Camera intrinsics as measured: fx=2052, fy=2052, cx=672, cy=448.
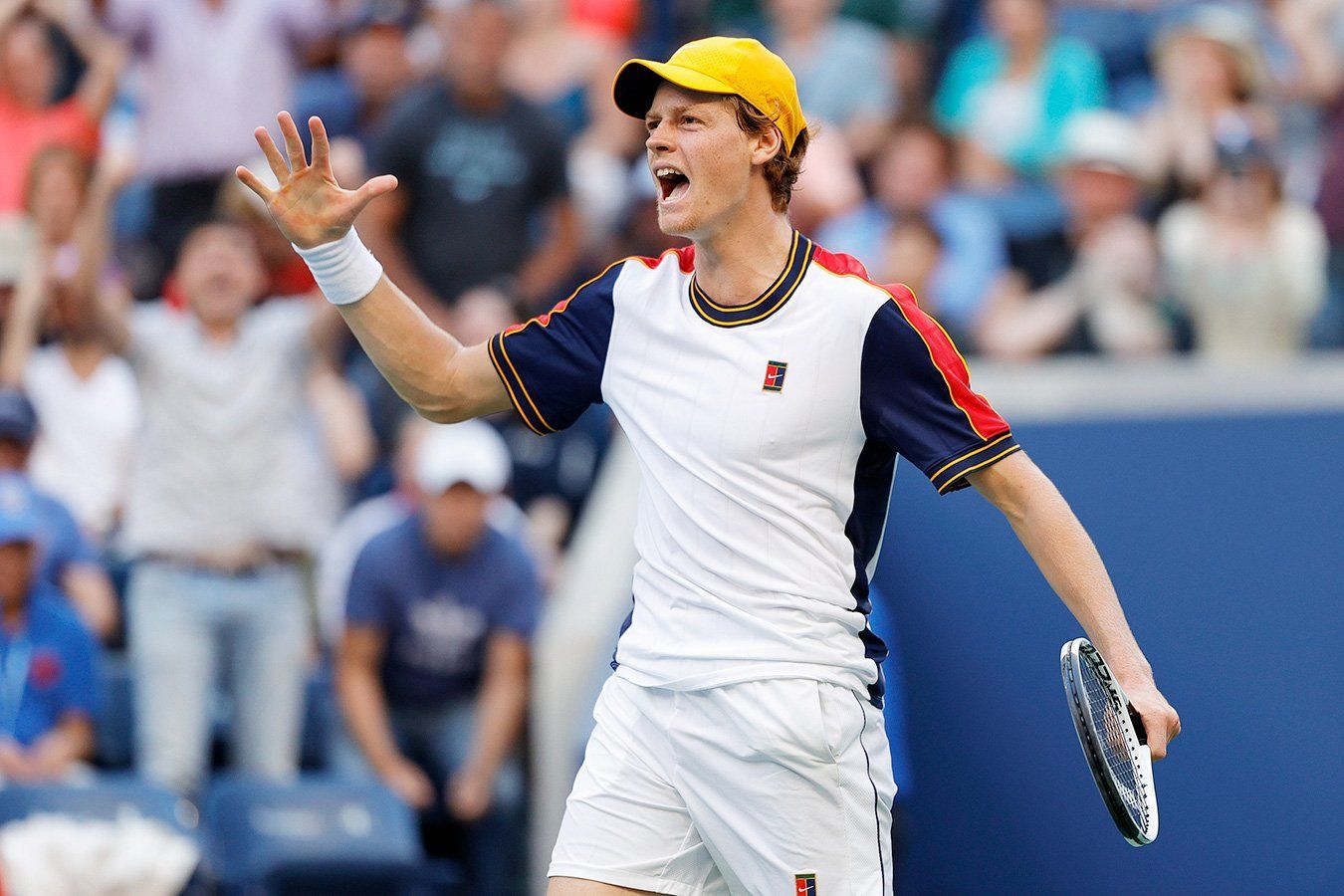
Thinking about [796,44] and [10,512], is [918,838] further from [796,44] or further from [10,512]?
[796,44]

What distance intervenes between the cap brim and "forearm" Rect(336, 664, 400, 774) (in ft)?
12.3

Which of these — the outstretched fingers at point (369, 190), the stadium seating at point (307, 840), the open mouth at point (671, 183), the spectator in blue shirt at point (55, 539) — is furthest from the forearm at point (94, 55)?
the open mouth at point (671, 183)

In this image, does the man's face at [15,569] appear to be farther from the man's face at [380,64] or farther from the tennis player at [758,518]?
the man's face at [380,64]

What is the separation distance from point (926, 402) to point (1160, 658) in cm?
365

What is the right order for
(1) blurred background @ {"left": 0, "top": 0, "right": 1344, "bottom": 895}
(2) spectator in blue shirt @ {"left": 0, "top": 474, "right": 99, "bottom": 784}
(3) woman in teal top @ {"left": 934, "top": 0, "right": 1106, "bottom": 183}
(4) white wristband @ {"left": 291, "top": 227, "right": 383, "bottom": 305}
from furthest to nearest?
(3) woman in teal top @ {"left": 934, "top": 0, "right": 1106, "bottom": 183} < (1) blurred background @ {"left": 0, "top": 0, "right": 1344, "bottom": 895} < (2) spectator in blue shirt @ {"left": 0, "top": 474, "right": 99, "bottom": 784} < (4) white wristband @ {"left": 291, "top": 227, "right": 383, "bottom": 305}

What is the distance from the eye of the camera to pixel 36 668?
6.86 m

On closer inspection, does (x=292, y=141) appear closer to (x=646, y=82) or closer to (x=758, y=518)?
(x=646, y=82)

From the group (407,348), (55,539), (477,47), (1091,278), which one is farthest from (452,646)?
(407,348)

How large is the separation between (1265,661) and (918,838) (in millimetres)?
1455

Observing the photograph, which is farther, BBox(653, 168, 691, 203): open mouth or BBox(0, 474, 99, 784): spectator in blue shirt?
BBox(0, 474, 99, 784): spectator in blue shirt

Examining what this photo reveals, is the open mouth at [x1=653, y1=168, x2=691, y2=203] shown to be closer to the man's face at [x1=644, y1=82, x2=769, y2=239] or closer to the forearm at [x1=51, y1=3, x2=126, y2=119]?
the man's face at [x1=644, y1=82, x2=769, y2=239]

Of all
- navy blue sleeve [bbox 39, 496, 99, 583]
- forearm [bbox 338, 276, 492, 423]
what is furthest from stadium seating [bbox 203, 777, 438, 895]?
forearm [bbox 338, 276, 492, 423]

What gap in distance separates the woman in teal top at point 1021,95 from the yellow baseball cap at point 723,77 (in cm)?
578

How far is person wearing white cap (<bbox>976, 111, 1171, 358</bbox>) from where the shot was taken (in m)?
8.36
